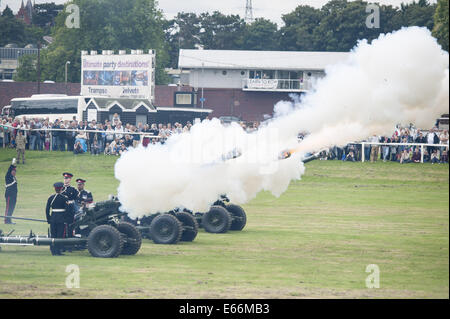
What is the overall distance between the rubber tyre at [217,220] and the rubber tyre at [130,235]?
4.81 m

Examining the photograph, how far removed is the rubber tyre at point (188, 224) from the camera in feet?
75.0

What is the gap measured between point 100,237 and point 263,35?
284ft

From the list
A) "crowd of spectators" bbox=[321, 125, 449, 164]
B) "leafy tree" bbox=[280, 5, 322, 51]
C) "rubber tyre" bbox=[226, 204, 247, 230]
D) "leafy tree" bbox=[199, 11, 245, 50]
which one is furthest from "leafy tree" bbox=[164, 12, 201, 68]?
"rubber tyre" bbox=[226, 204, 247, 230]

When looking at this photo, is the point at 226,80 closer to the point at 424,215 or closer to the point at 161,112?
the point at 161,112

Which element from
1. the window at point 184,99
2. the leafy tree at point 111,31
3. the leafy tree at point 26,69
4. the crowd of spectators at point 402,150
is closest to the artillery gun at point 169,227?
→ the crowd of spectators at point 402,150

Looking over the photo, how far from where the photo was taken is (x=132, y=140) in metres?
45.8

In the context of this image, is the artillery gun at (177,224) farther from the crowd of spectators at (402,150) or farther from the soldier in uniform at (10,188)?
the crowd of spectators at (402,150)

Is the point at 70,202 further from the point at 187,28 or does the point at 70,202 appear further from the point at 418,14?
the point at 187,28

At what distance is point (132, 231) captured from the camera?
2052 centimetres

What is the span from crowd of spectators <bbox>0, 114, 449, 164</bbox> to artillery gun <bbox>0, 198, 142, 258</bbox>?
1789cm

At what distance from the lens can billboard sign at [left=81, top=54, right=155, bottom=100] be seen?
69.1 metres

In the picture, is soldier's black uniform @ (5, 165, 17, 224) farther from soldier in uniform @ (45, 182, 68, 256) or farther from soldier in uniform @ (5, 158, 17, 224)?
soldier in uniform @ (45, 182, 68, 256)
